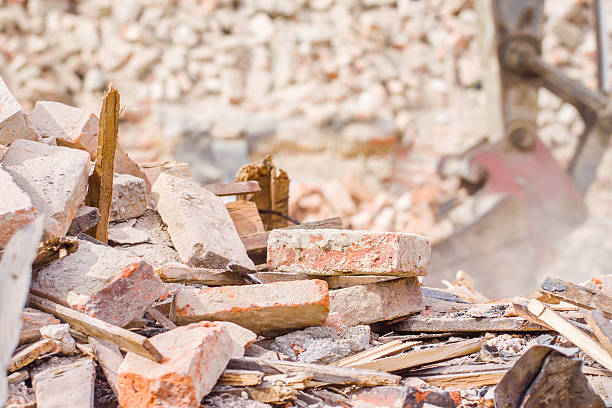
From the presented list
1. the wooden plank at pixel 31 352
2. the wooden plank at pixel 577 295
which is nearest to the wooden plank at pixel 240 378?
the wooden plank at pixel 31 352

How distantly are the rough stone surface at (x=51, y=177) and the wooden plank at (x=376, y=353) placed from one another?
0.87 m

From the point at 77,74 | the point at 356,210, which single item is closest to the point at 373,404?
the point at 356,210

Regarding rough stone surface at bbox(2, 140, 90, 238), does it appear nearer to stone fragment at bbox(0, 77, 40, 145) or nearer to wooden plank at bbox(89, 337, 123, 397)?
stone fragment at bbox(0, 77, 40, 145)

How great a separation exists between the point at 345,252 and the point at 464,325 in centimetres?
45

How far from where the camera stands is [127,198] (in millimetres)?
2119

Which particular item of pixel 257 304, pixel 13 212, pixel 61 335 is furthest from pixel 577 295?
pixel 13 212

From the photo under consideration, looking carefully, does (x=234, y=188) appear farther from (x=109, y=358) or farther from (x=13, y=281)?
(x=13, y=281)

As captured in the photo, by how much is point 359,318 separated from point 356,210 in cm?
361

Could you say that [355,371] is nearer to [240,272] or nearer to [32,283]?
[240,272]

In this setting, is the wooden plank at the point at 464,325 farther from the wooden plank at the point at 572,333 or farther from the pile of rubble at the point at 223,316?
the wooden plank at the point at 572,333

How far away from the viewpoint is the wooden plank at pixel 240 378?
136 cm

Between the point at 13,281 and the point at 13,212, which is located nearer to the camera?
the point at 13,281

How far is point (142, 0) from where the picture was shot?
6.08 meters

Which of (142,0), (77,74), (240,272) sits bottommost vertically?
(240,272)
